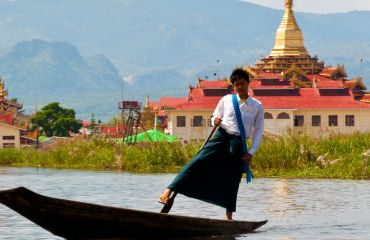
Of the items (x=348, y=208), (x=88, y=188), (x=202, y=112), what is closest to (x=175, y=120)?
(x=202, y=112)

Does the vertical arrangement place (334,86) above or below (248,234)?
above

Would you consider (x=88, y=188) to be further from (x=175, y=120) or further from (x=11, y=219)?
(x=175, y=120)

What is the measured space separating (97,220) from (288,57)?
9497 cm

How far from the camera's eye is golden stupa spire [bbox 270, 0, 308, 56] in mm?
109500

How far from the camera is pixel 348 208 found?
19.5m

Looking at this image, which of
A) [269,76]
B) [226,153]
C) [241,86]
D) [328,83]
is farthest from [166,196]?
[269,76]

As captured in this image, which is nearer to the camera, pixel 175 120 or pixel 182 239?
pixel 182 239

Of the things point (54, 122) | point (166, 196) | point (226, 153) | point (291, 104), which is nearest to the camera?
point (166, 196)

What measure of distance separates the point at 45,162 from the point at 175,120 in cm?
5260

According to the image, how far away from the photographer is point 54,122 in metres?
98.1

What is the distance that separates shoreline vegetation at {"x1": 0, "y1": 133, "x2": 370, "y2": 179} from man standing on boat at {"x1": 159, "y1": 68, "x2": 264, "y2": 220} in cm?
1394

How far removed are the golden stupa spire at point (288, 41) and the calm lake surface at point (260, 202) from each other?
77.7 m

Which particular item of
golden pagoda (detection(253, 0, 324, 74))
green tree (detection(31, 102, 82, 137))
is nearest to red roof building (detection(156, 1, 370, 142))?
golden pagoda (detection(253, 0, 324, 74))

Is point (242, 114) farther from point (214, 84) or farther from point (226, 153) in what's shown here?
point (214, 84)
